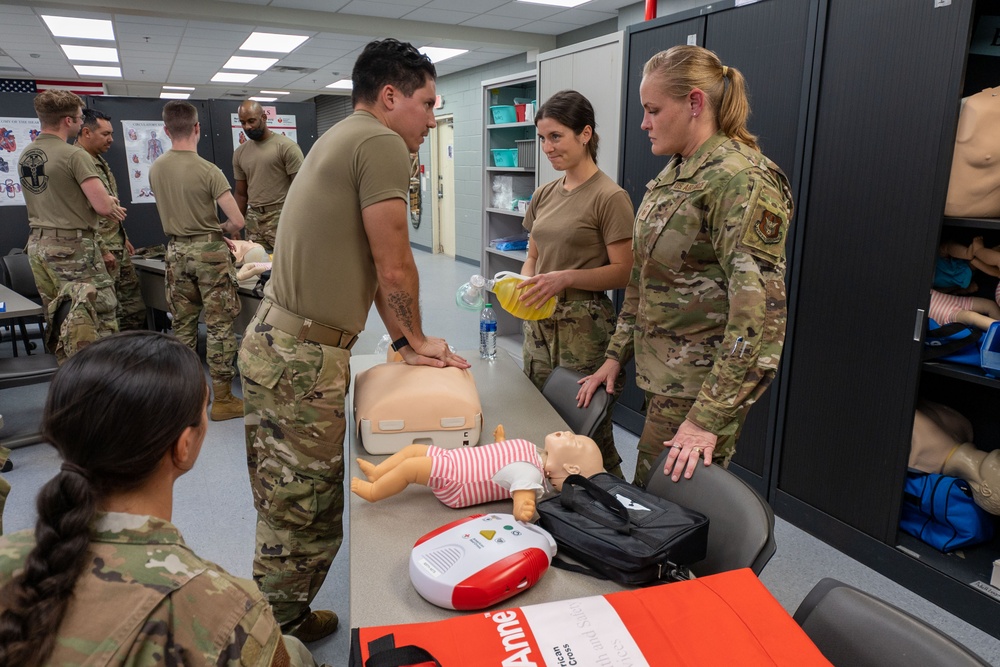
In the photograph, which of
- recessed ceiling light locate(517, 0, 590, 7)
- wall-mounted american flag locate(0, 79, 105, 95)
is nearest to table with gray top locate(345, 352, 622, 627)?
recessed ceiling light locate(517, 0, 590, 7)

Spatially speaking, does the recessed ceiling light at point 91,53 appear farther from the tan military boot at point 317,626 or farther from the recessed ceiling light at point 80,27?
the tan military boot at point 317,626

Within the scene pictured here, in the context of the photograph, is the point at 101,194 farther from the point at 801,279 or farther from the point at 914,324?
the point at 914,324

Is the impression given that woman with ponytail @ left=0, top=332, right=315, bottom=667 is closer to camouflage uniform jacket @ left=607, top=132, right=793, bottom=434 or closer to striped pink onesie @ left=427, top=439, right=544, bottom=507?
striped pink onesie @ left=427, top=439, right=544, bottom=507

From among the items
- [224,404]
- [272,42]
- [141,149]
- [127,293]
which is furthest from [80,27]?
[224,404]

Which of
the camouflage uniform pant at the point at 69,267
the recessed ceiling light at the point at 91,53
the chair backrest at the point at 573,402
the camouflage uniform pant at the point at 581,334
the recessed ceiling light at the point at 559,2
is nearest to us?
the chair backrest at the point at 573,402

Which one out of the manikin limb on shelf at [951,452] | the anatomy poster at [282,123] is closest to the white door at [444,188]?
the anatomy poster at [282,123]

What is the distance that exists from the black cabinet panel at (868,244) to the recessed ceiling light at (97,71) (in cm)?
1147

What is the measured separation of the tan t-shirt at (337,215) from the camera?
1604 mm

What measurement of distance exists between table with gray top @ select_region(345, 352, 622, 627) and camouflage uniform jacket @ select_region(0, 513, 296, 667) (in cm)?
24

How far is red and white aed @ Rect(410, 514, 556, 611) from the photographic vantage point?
1.03m

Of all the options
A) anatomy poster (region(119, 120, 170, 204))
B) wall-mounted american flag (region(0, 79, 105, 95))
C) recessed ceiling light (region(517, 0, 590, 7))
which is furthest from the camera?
wall-mounted american flag (region(0, 79, 105, 95))

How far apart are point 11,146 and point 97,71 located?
684 centimetres

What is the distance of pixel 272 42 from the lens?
325 inches

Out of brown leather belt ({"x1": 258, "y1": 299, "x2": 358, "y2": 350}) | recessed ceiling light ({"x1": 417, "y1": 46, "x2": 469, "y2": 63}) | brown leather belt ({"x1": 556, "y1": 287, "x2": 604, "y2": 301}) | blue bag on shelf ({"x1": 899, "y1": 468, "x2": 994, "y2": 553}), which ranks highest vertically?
recessed ceiling light ({"x1": 417, "y1": 46, "x2": 469, "y2": 63})
